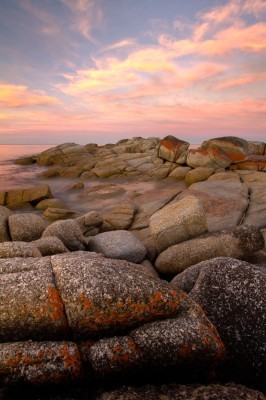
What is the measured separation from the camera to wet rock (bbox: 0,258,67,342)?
429cm

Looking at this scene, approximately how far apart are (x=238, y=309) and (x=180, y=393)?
2.15m

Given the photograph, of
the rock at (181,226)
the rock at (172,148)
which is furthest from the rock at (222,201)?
the rock at (172,148)

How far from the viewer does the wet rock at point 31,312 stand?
4285 mm

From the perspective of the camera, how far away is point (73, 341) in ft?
14.1

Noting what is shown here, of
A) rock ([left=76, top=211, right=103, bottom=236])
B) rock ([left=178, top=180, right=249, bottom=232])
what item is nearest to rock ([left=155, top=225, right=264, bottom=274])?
rock ([left=178, top=180, right=249, bottom=232])

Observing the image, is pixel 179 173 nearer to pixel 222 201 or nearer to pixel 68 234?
pixel 222 201

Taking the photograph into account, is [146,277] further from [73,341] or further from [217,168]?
[217,168]

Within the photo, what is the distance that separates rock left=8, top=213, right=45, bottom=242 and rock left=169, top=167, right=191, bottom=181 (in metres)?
17.8

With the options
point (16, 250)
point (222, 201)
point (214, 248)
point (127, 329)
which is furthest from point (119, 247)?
point (222, 201)

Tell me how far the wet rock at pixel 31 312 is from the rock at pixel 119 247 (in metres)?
6.36

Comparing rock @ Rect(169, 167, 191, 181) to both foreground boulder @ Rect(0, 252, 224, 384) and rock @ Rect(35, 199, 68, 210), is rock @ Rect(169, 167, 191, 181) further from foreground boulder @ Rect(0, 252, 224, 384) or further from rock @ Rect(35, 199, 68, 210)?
foreground boulder @ Rect(0, 252, 224, 384)

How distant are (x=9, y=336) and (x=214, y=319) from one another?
3.80 meters

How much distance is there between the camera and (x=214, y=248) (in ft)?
32.5

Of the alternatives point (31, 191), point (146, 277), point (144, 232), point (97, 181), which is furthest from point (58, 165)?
point (146, 277)
